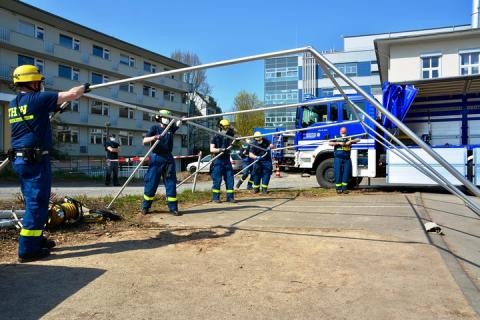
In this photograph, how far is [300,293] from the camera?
321cm

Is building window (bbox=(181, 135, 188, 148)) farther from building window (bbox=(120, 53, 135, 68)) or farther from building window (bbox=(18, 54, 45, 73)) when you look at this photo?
building window (bbox=(18, 54, 45, 73))

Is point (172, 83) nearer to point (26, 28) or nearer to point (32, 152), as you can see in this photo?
point (26, 28)

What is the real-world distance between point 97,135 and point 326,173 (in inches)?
1313

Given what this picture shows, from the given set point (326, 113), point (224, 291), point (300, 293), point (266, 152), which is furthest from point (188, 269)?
point (326, 113)

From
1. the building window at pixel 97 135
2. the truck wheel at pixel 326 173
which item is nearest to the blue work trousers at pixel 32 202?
the truck wheel at pixel 326 173

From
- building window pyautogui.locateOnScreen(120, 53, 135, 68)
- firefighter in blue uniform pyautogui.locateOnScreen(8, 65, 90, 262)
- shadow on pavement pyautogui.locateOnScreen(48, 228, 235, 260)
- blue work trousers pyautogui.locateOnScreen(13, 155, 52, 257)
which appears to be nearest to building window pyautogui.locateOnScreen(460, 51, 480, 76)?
shadow on pavement pyautogui.locateOnScreen(48, 228, 235, 260)

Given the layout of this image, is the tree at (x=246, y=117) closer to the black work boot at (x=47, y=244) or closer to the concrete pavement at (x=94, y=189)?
the concrete pavement at (x=94, y=189)

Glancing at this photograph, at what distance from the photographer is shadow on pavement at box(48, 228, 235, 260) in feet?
14.8

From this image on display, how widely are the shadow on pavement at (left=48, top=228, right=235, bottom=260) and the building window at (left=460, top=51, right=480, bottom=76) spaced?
82.0 ft

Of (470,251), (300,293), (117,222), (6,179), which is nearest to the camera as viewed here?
A: (300,293)

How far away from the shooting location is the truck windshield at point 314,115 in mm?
12577

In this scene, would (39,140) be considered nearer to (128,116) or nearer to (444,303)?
(444,303)

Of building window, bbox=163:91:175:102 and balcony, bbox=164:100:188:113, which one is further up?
building window, bbox=163:91:175:102

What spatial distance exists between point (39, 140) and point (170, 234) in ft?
6.89
